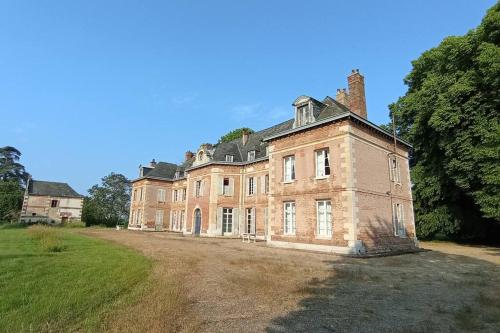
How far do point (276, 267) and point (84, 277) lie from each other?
5.55m

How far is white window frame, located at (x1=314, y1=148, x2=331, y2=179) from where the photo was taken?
52.8ft

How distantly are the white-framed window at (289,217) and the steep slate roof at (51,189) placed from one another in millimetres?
40028

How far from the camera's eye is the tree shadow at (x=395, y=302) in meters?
4.98

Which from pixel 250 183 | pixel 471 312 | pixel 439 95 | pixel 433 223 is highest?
pixel 439 95

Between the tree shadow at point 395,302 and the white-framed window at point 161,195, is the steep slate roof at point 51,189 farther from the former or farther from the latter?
the tree shadow at point 395,302

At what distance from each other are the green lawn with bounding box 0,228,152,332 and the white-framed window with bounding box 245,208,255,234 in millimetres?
15637

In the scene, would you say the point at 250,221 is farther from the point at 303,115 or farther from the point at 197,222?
the point at 303,115

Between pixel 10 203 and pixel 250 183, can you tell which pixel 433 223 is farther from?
pixel 10 203

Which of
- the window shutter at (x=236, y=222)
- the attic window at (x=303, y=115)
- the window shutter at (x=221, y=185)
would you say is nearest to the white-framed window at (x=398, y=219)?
the attic window at (x=303, y=115)

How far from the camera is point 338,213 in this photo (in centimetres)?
1495

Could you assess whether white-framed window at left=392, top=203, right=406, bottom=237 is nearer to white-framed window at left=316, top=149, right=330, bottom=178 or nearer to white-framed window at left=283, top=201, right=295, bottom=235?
white-framed window at left=316, top=149, right=330, bottom=178

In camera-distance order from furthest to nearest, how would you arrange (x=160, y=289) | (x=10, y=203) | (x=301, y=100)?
(x=10, y=203) < (x=301, y=100) < (x=160, y=289)

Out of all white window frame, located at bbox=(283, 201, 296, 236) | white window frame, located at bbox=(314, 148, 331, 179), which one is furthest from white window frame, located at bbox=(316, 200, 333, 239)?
white window frame, located at bbox=(283, 201, 296, 236)

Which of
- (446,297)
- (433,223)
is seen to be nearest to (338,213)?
(446,297)
